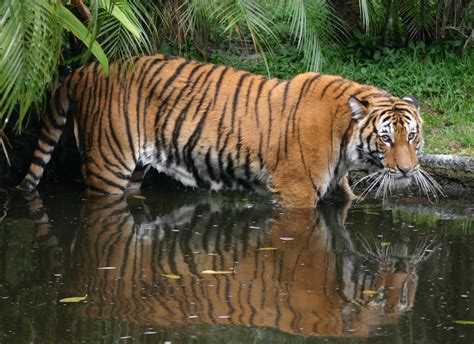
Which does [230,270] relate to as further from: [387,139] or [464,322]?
[387,139]

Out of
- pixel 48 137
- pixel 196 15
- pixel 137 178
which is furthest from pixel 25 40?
pixel 196 15

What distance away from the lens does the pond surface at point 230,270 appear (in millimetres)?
4711

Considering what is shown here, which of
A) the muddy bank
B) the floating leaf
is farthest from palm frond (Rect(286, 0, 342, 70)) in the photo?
the floating leaf

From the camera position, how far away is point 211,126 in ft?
25.2

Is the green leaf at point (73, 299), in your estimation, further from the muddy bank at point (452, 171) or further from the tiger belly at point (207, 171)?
the muddy bank at point (452, 171)

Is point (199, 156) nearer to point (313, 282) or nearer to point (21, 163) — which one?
point (21, 163)

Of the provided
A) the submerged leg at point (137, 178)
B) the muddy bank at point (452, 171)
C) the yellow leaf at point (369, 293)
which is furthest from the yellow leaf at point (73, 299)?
the muddy bank at point (452, 171)

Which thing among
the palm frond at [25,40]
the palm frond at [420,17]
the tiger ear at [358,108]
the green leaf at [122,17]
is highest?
the palm frond at [420,17]

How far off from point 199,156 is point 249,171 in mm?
410

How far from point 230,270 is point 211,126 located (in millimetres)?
2092

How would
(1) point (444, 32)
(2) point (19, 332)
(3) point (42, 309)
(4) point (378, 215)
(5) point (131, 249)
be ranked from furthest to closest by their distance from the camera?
(1) point (444, 32)
(4) point (378, 215)
(5) point (131, 249)
(3) point (42, 309)
(2) point (19, 332)

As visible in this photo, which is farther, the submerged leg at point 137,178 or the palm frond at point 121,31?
the submerged leg at point 137,178

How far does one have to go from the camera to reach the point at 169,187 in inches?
333

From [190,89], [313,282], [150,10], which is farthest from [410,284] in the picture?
[150,10]
